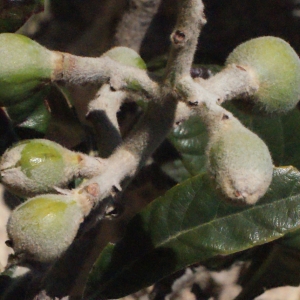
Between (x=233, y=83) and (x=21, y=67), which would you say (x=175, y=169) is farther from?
(x=21, y=67)

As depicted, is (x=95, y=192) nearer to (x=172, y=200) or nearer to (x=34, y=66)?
(x=34, y=66)

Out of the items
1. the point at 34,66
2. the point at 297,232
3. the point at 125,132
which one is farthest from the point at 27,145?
the point at 297,232

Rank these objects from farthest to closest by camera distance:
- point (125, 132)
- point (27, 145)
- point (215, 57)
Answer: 1. point (215, 57)
2. point (125, 132)
3. point (27, 145)

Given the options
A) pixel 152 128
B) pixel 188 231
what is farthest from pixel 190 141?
pixel 152 128

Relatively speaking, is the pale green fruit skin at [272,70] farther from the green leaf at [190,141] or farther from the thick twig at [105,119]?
the green leaf at [190,141]

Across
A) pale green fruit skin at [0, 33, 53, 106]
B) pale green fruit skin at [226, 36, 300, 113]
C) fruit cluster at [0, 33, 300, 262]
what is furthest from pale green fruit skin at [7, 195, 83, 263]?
pale green fruit skin at [226, 36, 300, 113]

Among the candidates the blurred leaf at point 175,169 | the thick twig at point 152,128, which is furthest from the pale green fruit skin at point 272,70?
the blurred leaf at point 175,169

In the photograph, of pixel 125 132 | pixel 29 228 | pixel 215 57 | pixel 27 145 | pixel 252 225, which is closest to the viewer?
pixel 29 228
